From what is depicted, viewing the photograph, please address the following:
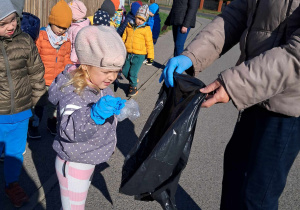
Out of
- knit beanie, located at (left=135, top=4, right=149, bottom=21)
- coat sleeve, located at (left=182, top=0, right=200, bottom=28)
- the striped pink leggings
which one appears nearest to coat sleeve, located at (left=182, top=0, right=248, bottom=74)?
the striped pink leggings

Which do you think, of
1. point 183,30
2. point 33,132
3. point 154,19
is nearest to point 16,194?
point 33,132

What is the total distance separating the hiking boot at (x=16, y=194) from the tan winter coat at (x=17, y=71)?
66 cm

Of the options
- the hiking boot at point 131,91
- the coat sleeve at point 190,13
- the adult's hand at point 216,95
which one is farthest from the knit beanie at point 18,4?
the coat sleeve at point 190,13

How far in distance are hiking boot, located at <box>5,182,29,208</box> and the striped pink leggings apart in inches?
29.6

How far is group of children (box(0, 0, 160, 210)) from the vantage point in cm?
191

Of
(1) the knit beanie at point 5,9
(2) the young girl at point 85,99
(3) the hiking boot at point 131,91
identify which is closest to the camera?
(2) the young girl at point 85,99

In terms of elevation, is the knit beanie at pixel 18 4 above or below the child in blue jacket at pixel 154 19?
above

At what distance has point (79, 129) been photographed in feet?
5.99

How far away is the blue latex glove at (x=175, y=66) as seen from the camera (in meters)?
2.06

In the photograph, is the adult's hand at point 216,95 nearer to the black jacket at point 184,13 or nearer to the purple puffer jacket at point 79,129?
the purple puffer jacket at point 79,129

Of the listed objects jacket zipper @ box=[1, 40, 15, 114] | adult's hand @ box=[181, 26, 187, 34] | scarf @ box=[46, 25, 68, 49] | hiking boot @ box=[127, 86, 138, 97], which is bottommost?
hiking boot @ box=[127, 86, 138, 97]

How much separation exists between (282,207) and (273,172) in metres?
1.63

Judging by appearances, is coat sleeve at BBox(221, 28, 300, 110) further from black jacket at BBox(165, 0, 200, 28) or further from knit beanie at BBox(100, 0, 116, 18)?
black jacket at BBox(165, 0, 200, 28)

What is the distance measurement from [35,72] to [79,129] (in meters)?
1.26
